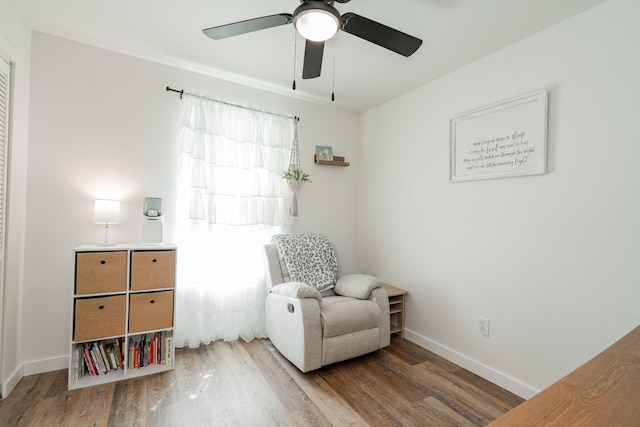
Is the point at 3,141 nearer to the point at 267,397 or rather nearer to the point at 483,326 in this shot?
the point at 267,397

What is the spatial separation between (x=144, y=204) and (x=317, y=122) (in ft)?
6.41

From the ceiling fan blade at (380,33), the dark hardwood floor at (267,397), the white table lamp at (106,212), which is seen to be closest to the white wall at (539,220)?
the dark hardwood floor at (267,397)

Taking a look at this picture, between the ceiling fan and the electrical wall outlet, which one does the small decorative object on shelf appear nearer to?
the ceiling fan

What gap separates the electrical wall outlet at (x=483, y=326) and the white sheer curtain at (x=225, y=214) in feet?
6.37

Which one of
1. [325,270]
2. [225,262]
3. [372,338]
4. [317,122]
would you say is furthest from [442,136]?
[225,262]

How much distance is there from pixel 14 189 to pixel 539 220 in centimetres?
350

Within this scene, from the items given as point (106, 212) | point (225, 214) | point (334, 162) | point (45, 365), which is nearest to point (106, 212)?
point (106, 212)

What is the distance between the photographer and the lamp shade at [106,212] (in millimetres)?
2209

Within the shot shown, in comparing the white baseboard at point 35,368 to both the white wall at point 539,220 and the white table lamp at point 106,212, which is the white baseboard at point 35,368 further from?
the white wall at point 539,220

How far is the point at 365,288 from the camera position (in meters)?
2.65

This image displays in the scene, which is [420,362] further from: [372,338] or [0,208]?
[0,208]

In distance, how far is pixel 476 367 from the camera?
2.38m

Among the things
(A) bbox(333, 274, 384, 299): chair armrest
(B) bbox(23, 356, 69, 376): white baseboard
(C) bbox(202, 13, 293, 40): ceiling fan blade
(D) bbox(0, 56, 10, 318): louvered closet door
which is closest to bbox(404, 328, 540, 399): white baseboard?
(A) bbox(333, 274, 384, 299): chair armrest

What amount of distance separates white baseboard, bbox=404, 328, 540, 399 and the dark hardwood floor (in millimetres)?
59
